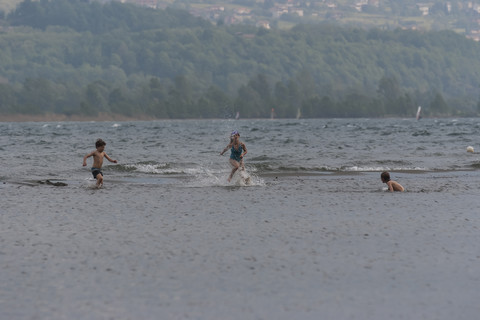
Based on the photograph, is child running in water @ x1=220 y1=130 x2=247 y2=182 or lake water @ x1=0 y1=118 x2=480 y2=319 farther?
child running in water @ x1=220 y1=130 x2=247 y2=182

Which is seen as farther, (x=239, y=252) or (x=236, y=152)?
(x=236, y=152)

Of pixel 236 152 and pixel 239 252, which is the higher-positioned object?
pixel 239 252

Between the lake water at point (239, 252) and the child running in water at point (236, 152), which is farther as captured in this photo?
the child running in water at point (236, 152)

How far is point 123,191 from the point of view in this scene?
21.9 meters

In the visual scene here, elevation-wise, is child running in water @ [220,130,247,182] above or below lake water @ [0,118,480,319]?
below

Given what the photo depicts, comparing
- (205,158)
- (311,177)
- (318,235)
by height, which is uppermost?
(318,235)

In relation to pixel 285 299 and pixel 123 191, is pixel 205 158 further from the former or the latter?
pixel 285 299

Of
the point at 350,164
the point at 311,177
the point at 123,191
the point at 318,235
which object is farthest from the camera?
the point at 350,164

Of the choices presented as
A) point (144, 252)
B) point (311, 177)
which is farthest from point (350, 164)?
point (144, 252)

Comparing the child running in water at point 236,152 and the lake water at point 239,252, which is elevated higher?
the lake water at point 239,252

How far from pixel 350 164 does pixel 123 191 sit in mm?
15439

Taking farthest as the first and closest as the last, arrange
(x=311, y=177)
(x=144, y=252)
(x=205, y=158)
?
(x=205, y=158) → (x=311, y=177) → (x=144, y=252)

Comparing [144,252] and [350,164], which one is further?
[350,164]

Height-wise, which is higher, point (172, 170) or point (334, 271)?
point (334, 271)
